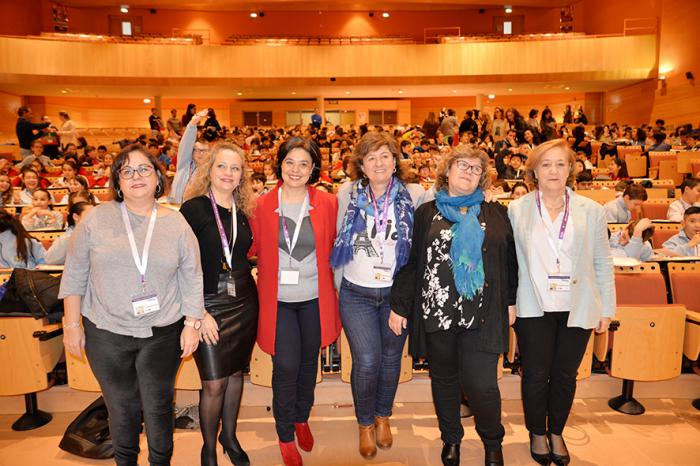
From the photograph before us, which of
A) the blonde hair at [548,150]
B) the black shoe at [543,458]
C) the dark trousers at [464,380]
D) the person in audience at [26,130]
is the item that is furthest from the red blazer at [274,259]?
the person in audience at [26,130]

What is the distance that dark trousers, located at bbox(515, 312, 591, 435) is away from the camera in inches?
91.9

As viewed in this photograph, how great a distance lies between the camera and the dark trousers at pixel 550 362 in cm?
233

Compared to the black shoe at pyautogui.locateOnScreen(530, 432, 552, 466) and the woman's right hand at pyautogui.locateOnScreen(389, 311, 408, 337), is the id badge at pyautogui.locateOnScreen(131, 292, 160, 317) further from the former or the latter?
the black shoe at pyautogui.locateOnScreen(530, 432, 552, 466)

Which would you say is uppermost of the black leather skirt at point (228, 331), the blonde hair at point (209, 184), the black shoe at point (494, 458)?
the blonde hair at point (209, 184)

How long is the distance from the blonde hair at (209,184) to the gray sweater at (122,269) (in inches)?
11.5

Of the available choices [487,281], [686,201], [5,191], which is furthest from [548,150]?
[5,191]

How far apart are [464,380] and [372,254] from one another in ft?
2.26

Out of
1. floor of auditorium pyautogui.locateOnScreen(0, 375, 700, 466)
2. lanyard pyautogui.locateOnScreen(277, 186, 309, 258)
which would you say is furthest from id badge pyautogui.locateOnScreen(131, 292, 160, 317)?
floor of auditorium pyautogui.locateOnScreen(0, 375, 700, 466)

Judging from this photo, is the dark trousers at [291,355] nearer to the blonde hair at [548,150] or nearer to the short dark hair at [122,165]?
the short dark hair at [122,165]

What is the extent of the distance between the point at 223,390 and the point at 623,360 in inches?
83.7

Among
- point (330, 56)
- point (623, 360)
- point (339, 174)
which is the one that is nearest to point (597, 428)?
point (623, 360)

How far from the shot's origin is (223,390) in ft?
7.36

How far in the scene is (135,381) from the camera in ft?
6.43

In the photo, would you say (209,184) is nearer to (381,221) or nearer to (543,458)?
(381,221)
